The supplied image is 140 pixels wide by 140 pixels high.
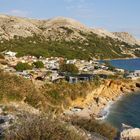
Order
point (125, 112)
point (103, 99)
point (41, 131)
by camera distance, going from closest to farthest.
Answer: point (41, 131) < point (125, 112) < point (103, 99)

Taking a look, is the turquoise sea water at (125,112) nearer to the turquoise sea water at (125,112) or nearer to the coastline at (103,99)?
the turquoise sea water at (125,112)

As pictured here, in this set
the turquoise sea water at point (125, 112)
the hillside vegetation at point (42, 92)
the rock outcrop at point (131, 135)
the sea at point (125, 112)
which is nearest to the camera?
the rock outcrop at point (131, 135)

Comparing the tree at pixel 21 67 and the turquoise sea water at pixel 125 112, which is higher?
the tree at pixel 21 67

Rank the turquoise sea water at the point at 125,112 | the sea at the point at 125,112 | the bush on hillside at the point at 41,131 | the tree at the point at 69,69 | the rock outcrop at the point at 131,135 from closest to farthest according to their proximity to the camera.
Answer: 1. the bush on hillside at the point at 41,131
2. the rock outcrop at the point at 131,135
3. the sea at the point at 125,112
4. the turquoise sea water at the point at 125,112
5. the tree at the point at 69,69

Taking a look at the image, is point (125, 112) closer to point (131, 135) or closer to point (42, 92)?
point (42, 92)

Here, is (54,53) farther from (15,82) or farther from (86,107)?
(15,82)

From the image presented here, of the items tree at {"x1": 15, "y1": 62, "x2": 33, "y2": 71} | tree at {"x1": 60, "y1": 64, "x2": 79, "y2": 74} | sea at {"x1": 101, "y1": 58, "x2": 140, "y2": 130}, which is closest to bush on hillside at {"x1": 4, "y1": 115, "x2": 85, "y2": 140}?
sea at {"x1": 101, "y1": 58, "x2": 140, "y2": 130}

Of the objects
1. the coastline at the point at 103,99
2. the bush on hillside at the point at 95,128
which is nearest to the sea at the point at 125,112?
the coastline at the point at 103,99

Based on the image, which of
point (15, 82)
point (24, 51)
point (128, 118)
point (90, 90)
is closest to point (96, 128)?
point (15, 82)

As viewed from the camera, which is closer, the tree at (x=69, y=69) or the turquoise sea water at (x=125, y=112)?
the turquoise sea water at (x=125, y=112)

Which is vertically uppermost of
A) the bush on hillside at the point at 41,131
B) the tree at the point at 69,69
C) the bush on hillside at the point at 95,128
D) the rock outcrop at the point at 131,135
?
the bush on hillside at the point at 41,131

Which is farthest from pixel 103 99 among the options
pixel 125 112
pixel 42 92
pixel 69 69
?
pixel 69 69
